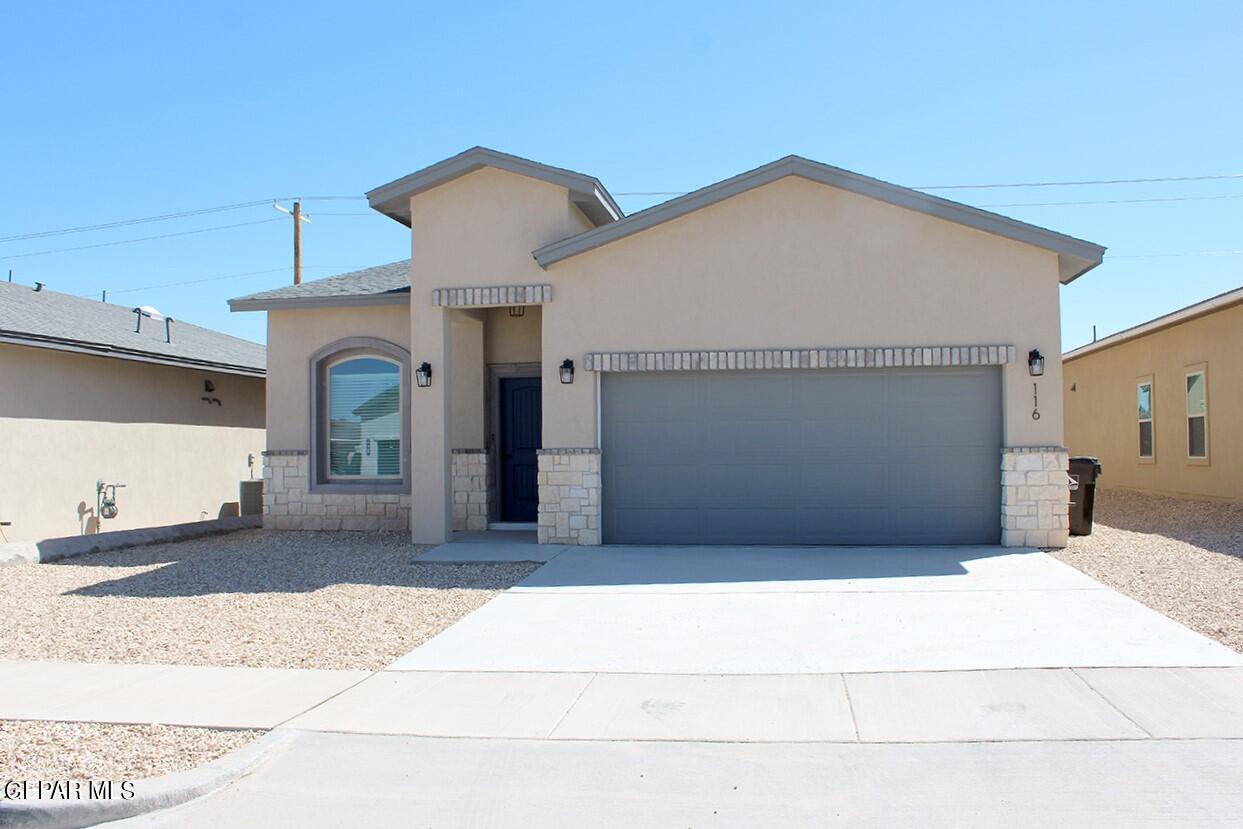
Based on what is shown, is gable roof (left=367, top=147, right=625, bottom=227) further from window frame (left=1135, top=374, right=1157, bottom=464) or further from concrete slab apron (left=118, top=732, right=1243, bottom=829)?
window frame (left=1135, top=374, right=1157, bottom=464)

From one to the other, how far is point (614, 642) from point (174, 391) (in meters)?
13.2

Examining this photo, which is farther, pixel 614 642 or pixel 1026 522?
pixel 1026 522

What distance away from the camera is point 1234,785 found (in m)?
4.86

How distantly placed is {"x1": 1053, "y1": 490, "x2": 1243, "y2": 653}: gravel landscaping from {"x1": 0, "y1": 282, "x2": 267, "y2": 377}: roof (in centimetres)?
1381

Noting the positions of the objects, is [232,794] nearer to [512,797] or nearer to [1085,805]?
[512,797]

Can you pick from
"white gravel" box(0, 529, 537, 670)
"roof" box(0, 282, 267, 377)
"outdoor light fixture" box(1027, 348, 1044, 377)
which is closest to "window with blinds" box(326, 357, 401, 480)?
"white gravel" box(0, 529, 537, 670)

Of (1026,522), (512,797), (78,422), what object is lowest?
(512,797)

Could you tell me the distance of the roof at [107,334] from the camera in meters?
15.3

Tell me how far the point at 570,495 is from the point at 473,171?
13.9 ft

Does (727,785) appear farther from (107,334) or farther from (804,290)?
Answer: (107,334)

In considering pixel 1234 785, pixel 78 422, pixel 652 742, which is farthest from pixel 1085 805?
pixel 78 422

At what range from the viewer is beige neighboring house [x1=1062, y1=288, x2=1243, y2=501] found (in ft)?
52.7

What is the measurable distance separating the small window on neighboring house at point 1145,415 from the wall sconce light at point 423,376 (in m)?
13.9

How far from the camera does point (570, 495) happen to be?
12.6 m
